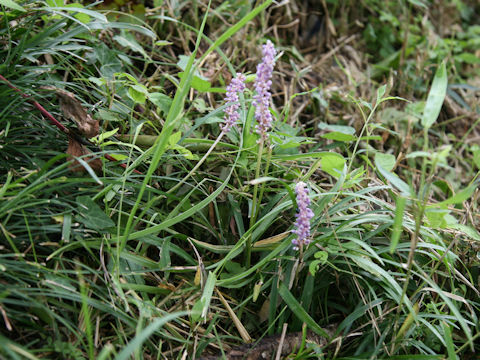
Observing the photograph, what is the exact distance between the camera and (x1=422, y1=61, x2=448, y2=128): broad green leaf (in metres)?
1.15

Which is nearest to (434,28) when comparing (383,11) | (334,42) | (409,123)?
(383,11)

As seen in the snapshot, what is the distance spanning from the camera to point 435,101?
1.19 metres

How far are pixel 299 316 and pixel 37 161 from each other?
0.98m

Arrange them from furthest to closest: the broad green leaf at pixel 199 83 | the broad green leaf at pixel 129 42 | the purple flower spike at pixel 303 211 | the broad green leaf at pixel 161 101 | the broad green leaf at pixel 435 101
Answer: the broad green leaf at pixel 129 42 → the broad green leaf at pixel 161 101 → the broad green leaf at pixel 199 83 → the purple flower spike at pixel 303 211 → the broad green leaf at pixel 435 101

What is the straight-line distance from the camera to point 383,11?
10.5 ft

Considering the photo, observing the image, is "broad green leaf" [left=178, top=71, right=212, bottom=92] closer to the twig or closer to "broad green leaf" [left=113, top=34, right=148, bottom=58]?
the twig

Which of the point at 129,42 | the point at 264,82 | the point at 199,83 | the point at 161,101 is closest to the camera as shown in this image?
the point at 264,82

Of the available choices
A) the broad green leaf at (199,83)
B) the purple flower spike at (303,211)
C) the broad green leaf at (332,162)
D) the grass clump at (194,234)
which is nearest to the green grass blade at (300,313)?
the grass clump at (194,234)

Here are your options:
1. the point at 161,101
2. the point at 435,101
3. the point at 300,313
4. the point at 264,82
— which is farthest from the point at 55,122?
the point at 435,101

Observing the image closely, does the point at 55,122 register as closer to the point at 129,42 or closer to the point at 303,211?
the point at 129,42

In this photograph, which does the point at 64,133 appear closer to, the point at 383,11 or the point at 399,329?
the point at 399,329

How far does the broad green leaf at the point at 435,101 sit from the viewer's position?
3.78 feet

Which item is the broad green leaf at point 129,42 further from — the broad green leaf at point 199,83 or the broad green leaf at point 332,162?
the broad green leaf at point 332,162

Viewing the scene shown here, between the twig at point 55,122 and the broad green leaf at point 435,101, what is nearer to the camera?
the broad green leaf at point 435,101
